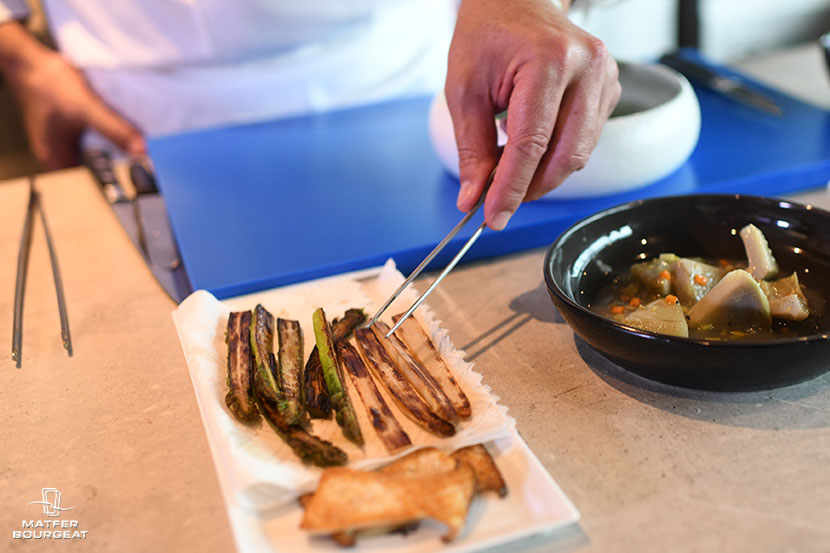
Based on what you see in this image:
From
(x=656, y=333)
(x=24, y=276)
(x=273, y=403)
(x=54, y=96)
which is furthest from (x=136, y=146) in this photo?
(x=656, y=333)

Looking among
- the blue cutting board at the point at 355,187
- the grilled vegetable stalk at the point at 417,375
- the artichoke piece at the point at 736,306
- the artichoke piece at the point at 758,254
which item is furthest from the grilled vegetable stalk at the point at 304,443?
the artichoke piece at the point at 758,254

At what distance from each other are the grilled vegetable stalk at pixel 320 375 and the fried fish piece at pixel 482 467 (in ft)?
0.58

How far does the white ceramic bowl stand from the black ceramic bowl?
0.67 feet

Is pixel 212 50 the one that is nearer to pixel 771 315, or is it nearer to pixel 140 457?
pixel 140 457

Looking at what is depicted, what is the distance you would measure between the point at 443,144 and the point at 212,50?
79 centimetres

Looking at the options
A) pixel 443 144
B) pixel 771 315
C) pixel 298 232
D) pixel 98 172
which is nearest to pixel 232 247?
pixel 298 232

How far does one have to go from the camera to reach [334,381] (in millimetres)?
876

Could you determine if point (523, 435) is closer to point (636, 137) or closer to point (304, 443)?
point (304, 443)

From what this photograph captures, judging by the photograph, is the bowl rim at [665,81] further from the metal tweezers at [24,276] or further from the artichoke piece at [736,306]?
the metal tweezers at [24,276]

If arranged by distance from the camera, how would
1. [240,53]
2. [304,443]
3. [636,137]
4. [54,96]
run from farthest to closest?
[54,96] → [240,53] → [636,137] → [304,443]

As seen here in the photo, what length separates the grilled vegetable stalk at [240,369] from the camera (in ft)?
2.77

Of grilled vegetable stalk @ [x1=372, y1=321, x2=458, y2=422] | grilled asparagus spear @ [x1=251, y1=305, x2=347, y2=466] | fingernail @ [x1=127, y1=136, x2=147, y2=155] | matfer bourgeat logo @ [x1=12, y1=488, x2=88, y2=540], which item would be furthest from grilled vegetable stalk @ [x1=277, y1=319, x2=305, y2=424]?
fingernail @ [x1=127, y1=136, x2=147, y2=155]

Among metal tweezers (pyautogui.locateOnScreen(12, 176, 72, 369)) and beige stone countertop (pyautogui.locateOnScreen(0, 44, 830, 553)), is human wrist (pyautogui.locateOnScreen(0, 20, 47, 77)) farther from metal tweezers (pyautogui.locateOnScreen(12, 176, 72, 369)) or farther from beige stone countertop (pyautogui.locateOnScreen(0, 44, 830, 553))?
beige stone countertop (pyautogui.locateOnScreen(0, 44, 830, 553))

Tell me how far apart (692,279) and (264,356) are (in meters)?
0.56
